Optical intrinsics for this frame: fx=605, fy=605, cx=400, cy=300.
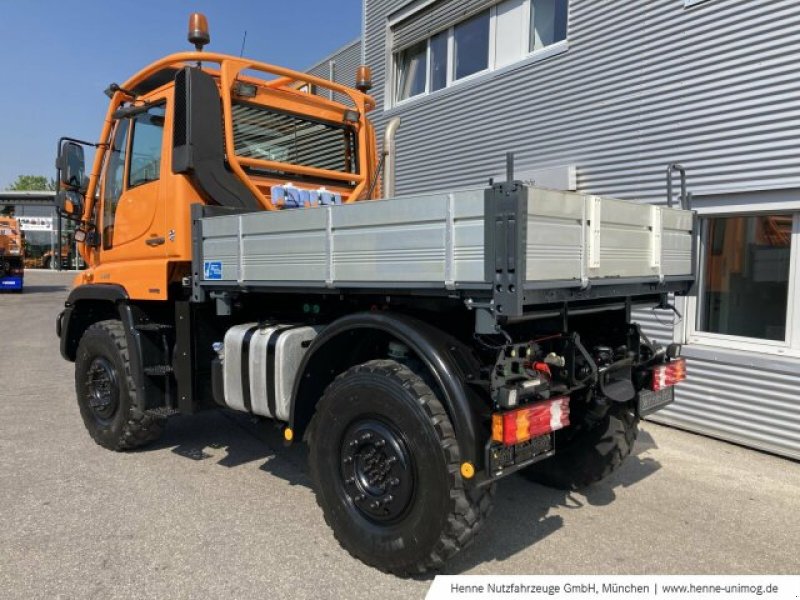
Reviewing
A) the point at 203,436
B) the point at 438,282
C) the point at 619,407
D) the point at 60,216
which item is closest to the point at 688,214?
the point at 619,407

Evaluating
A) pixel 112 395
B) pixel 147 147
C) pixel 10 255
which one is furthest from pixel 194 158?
pixel 10 255

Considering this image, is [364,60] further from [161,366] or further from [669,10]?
[161,366]

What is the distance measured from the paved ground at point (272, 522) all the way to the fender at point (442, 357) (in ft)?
2.98

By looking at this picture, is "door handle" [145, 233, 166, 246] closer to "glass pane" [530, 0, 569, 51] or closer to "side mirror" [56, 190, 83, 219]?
"side mirror" [56, 190, 83, 219]

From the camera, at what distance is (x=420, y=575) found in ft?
10.3

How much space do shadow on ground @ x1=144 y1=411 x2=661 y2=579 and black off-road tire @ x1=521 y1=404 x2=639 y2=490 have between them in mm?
148

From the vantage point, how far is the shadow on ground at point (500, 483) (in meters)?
3.63

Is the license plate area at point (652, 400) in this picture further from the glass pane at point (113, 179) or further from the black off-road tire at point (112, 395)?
the glass pane at point (113, 179)

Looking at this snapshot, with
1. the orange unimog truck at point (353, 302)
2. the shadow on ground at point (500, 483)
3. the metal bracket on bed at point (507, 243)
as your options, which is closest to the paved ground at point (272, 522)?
the shadow on ground at point (500, 483)

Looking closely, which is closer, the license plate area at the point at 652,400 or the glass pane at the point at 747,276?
the license plate area at the point at 652,400

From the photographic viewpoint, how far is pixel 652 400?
377 centimetres

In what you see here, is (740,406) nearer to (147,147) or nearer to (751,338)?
(751,338)

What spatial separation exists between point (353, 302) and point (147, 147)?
92.8 inches

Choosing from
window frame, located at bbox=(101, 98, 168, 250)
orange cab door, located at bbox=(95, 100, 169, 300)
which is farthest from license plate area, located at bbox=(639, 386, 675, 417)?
window frame, located at bbox=(101, 98, 168, 250)
